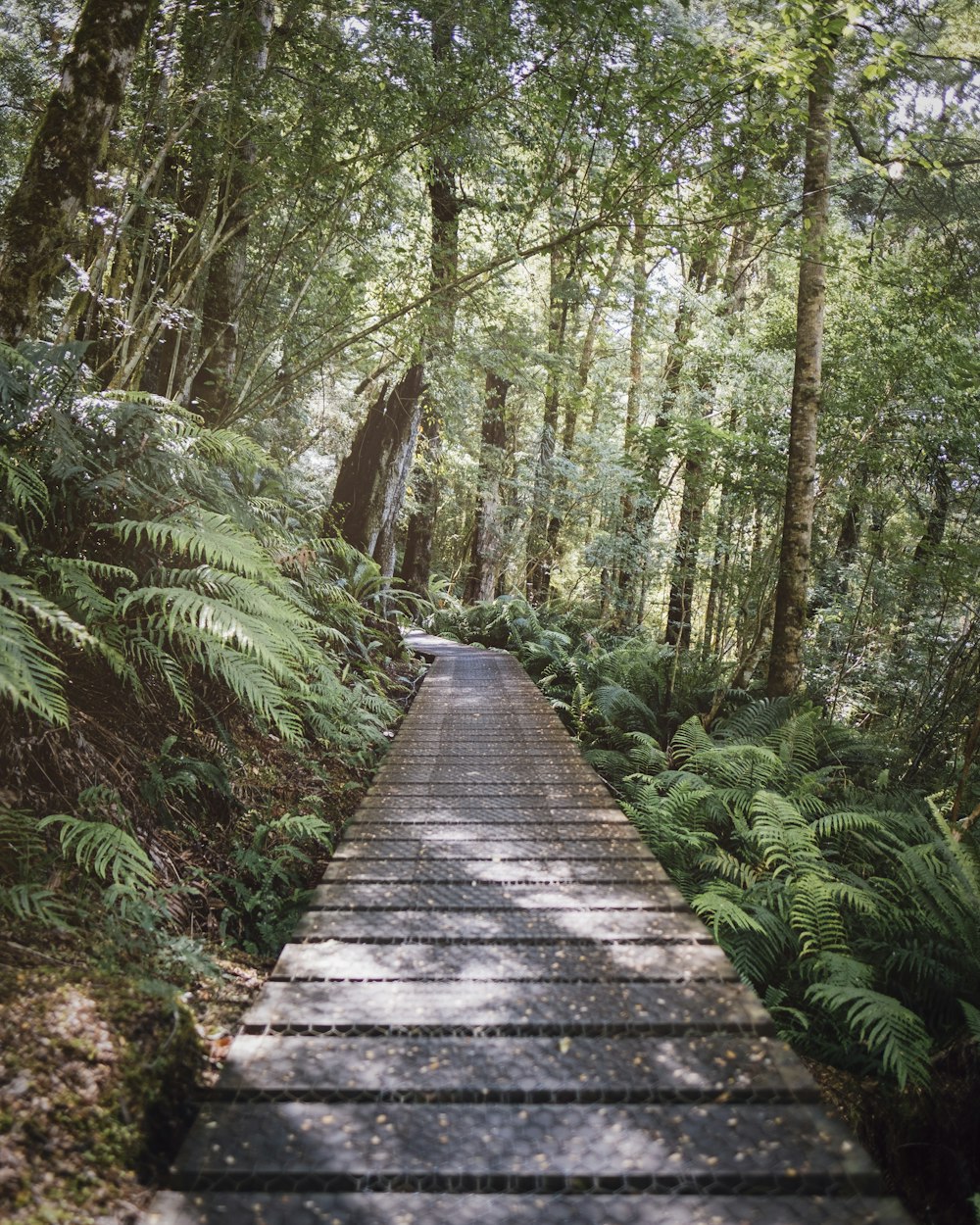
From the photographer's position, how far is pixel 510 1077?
1793 millimetres

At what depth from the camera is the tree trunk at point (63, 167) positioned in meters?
3.84

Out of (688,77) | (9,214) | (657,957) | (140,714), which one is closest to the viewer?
(657,957)

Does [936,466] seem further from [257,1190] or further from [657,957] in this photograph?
[257,1190]

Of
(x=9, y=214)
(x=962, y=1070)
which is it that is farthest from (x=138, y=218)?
(x=962, y=1070)

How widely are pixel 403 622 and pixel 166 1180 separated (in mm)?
11708

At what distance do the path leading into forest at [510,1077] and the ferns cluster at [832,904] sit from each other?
921 millimetres

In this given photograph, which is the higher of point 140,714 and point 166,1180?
point 140,714

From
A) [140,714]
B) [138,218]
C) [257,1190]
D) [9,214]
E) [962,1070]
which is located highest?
[138,218]

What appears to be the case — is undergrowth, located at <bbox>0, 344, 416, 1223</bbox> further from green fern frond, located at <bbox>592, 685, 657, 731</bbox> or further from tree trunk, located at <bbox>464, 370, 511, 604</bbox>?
tree trunk, located at <bbox>464, 370, 511, 604</bbox>

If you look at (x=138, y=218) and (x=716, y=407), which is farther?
(x=716, y=407)

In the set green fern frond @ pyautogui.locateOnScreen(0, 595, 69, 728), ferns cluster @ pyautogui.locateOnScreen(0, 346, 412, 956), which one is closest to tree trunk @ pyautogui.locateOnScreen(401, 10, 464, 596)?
ferns cluster @ pyautogui.locateOnScreen(0, 346, 412, 956)

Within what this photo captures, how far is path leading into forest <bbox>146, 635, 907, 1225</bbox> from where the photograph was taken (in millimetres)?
1458

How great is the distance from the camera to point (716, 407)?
44.4 feet

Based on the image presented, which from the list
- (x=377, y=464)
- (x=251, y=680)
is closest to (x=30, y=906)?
(x=251, y=680)
